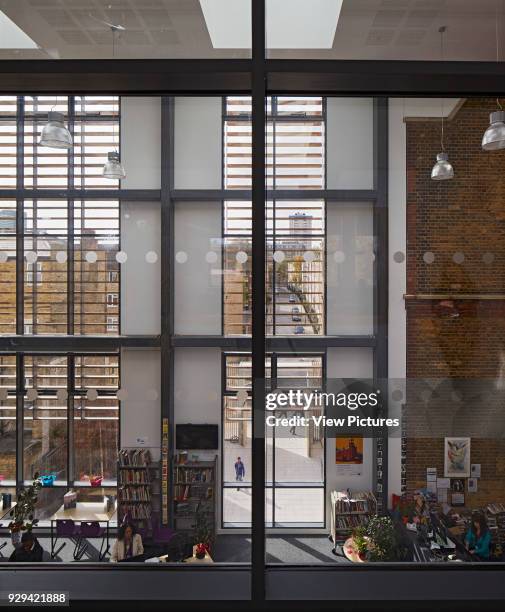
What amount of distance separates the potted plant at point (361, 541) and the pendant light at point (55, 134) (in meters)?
2.53

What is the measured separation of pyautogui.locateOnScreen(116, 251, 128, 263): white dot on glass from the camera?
254cm

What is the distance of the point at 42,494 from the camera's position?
8.28 ft

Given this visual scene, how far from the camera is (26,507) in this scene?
99.7 inches

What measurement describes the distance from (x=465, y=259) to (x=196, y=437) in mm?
1698

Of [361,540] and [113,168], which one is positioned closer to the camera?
[361,540]

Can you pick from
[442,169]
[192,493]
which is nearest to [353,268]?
[442,169]

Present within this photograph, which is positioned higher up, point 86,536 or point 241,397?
point 241,397

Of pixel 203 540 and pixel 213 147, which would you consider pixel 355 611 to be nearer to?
pixel 203 540

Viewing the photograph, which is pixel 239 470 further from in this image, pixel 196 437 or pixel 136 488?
pixel 136 488

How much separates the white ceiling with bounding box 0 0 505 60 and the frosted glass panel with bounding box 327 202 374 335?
2.50 ft

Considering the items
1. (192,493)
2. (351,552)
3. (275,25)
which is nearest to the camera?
(275,25)

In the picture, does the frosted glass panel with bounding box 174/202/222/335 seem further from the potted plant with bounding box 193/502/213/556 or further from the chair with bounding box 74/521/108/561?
the chair with bounding box 74/521/108/561

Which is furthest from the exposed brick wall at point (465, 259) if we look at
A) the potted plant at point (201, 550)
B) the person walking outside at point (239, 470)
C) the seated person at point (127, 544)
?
the seated person at point (127, 544)

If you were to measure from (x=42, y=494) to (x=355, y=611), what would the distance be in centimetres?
166
